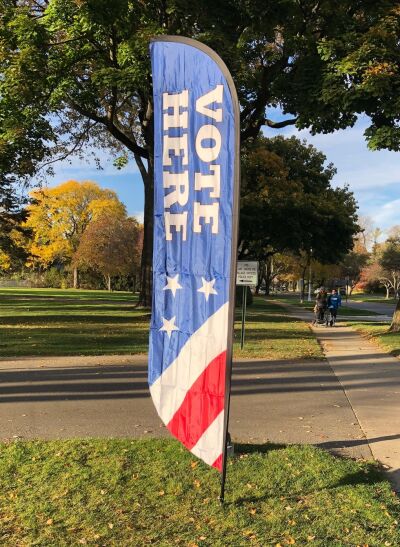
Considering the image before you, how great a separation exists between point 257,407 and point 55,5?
11490 millimetres

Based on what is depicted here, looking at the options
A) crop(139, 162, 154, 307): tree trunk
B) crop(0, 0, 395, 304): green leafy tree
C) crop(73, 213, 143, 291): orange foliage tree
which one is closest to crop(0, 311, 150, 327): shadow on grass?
crop(139, 162, 154, 307): tree trunk

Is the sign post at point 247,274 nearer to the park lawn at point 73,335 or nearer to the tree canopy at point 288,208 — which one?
the park lawn at point 73,335

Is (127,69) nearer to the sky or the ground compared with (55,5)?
nearer to the ground

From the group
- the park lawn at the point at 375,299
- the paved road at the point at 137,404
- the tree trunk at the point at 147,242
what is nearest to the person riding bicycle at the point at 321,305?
the tree trunk at the point at 147,242

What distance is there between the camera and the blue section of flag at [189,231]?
4.13 m

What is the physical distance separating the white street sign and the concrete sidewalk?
2.62m

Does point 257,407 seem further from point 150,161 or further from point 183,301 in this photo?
point 150,161

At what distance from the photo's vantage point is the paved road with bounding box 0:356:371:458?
6.12 m

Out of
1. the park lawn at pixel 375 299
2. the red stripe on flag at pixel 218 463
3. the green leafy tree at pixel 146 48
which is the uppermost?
the green leafy tree at pixel 146 48

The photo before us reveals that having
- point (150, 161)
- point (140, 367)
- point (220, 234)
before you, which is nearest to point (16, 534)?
point (220, 234)

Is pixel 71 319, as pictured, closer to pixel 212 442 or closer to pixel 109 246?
pixel 212 442

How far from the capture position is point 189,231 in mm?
4383

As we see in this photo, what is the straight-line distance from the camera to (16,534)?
11.9ft

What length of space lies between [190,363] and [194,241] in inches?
39.0
